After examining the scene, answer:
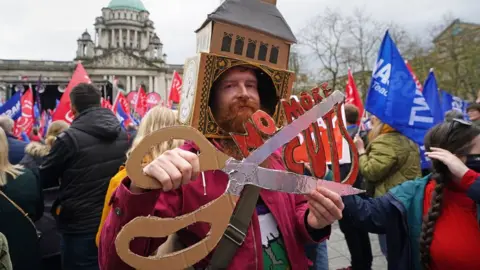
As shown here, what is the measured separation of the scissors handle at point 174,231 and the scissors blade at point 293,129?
185 millimetres

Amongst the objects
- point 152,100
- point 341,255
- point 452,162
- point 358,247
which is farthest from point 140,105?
point 452,162

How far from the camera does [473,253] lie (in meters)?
1.99

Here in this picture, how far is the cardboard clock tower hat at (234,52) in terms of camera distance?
1533 millimetres

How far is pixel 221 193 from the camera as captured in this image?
1.47m

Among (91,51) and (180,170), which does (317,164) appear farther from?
(91,51)

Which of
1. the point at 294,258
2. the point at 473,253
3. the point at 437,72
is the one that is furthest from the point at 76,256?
the point at 437,72

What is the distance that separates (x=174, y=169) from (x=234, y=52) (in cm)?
69

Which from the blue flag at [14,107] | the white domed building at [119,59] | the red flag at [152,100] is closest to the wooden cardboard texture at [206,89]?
the blue flag at [14,107]

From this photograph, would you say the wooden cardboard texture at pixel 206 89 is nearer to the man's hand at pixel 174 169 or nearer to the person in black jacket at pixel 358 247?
the man's hand at pixel 174 169

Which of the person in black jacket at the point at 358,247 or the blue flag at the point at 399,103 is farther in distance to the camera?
the person in black jacket at the point at 358,247

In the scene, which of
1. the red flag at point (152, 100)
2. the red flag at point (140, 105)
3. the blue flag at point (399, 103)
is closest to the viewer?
the blue flag at point (399, 103)

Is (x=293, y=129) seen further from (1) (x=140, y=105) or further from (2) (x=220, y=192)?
(1) (x=140, y=105)

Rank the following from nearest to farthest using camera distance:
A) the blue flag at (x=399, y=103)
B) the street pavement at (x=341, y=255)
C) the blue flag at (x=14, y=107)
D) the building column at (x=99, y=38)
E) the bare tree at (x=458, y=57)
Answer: the blue flag at (x=399, y=103), the street pavement at (x=341, y=255), the blue flag at (x=14, y=107), the bare tree at (x=458, y=57), the building column at (x=99, y=38)

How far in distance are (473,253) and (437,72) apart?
25874 millimetres
